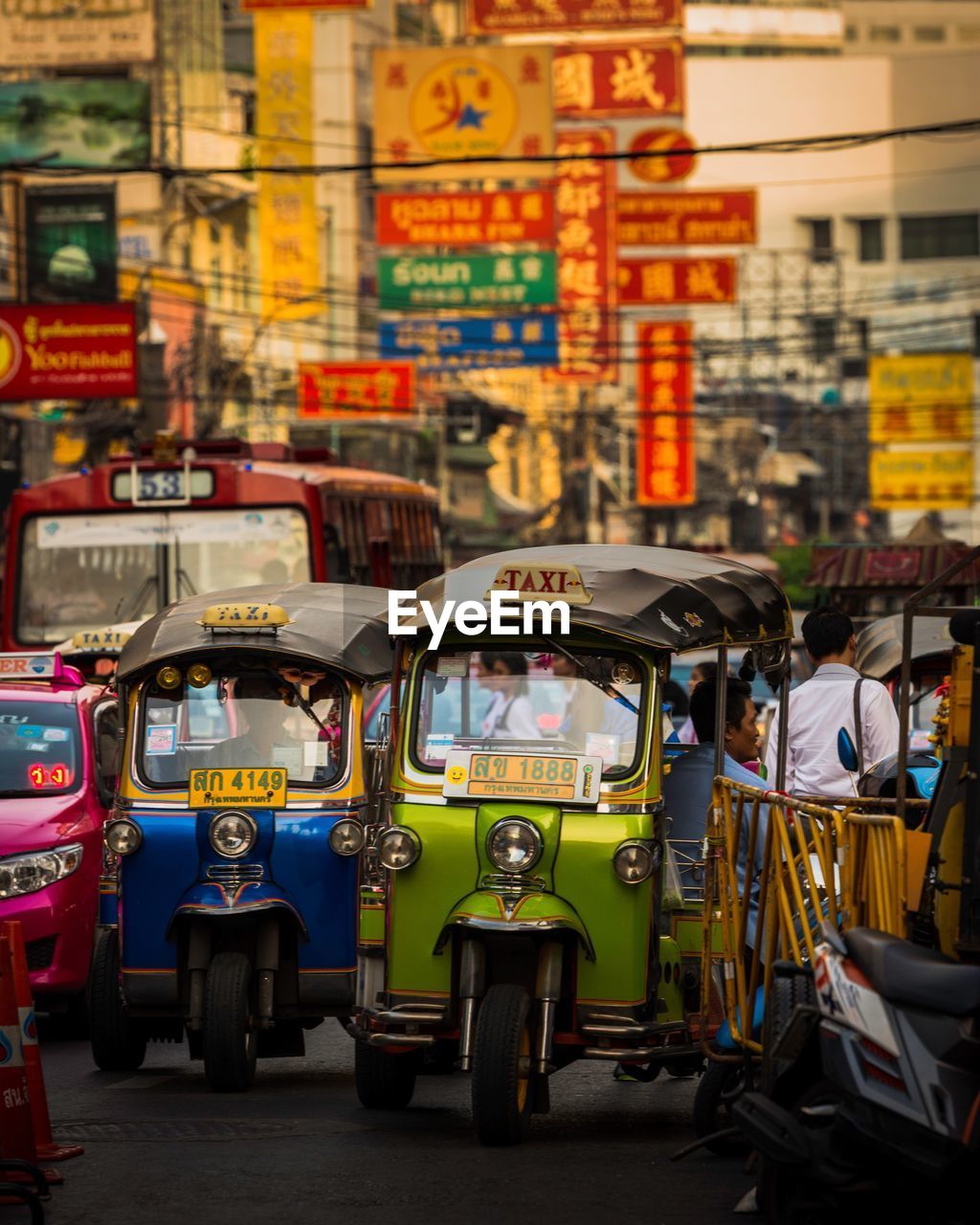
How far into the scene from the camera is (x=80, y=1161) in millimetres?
8484

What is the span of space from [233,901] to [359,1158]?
73.5 inches

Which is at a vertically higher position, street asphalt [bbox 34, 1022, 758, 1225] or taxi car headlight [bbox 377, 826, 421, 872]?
taxi car headlight [bbox 377, 826, 421, 872]

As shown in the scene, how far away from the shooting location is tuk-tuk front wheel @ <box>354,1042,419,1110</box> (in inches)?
376

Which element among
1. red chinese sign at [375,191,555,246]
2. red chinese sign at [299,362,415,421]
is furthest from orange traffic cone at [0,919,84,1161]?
red chinese sign at [299,362,415,421]

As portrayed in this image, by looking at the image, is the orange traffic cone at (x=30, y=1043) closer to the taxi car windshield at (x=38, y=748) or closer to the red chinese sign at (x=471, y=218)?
the taxi car windshield at (x=38, y=748)

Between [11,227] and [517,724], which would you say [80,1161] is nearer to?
[517,724]

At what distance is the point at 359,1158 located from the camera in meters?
8.54

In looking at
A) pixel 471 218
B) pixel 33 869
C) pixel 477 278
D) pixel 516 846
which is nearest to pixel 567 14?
pixel 471 218

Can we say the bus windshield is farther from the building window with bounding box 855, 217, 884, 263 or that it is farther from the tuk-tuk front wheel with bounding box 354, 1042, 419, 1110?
the building window with bounding box 855, 217, 884, 263

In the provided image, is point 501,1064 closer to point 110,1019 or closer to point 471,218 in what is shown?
point 110,1019

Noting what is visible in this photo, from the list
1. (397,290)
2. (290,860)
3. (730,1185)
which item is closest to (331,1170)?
(730,1185)

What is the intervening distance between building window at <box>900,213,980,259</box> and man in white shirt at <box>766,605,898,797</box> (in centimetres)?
8959

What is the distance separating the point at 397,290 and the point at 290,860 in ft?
86.6

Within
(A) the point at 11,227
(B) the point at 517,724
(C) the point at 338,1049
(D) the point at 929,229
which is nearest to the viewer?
(B) the point at 517,724
